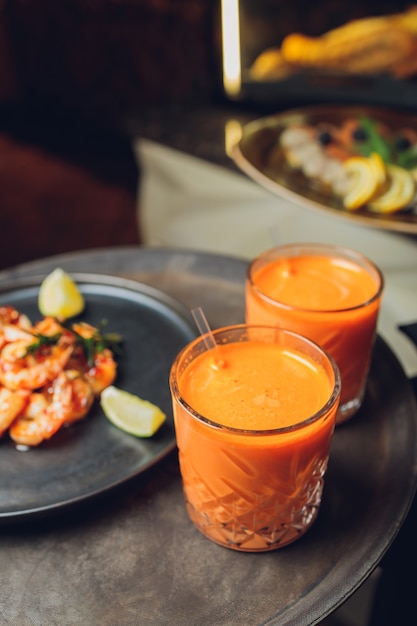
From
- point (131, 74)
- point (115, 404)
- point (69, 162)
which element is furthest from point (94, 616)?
point (69, 162)

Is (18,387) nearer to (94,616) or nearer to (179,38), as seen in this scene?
(94,616)

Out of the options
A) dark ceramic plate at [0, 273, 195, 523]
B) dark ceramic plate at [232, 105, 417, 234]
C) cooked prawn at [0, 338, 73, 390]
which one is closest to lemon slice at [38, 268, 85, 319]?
dark ceramic plate at [0, 273, 195, 523]

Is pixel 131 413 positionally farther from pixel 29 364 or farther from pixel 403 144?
pixel 403 144

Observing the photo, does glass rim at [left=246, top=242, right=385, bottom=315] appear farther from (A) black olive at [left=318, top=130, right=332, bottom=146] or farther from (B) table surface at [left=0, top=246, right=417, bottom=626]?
(A) black olive at [left=318, top=130, right=332, bottom=146]

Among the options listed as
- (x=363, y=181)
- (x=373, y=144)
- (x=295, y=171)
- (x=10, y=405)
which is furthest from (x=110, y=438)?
(x=373, y=144)

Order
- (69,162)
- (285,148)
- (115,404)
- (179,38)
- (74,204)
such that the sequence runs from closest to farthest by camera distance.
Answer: (115,404), (285,148), (179,38), (74,204), (69,162)

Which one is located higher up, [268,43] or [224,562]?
[268,43]

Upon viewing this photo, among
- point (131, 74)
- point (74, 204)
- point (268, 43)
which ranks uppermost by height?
point (268, 43)
